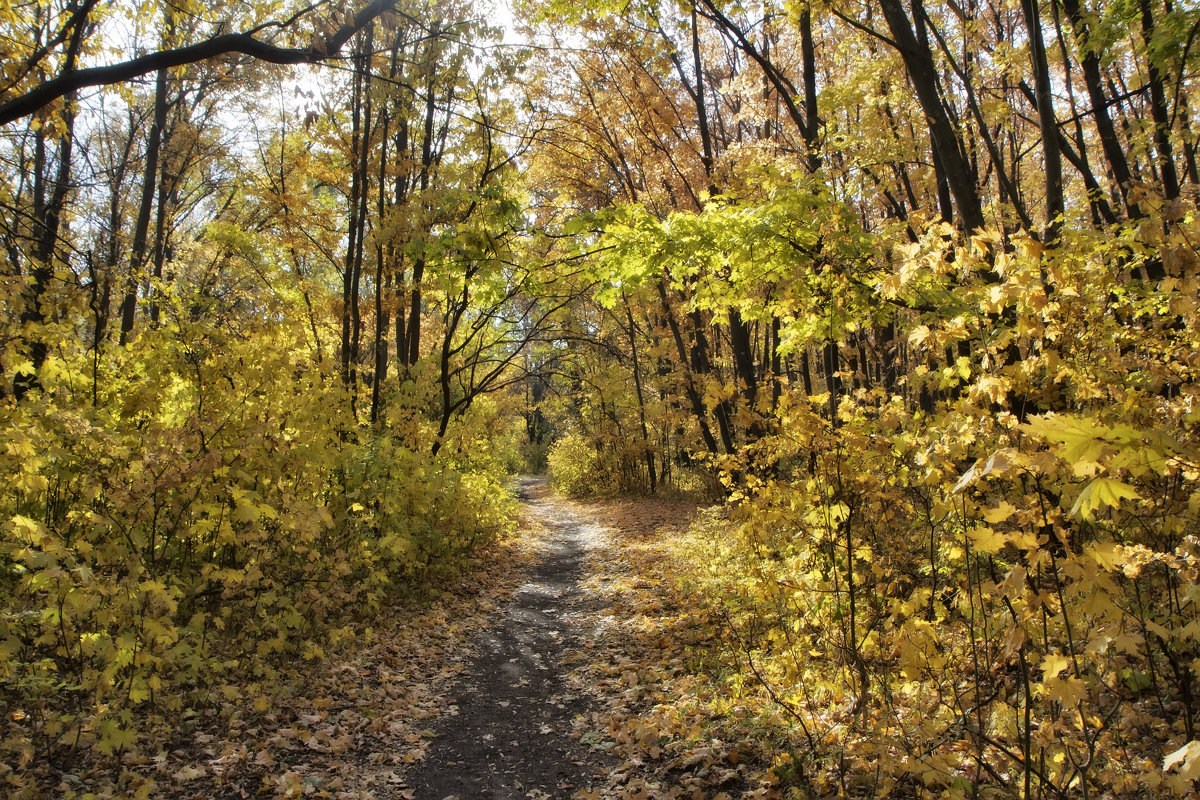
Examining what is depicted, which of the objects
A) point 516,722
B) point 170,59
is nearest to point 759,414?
point 516,722

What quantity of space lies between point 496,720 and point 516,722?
0.18 metres

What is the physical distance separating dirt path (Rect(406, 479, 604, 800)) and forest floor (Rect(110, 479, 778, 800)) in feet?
0.05

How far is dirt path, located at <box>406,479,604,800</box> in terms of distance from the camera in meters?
4.29

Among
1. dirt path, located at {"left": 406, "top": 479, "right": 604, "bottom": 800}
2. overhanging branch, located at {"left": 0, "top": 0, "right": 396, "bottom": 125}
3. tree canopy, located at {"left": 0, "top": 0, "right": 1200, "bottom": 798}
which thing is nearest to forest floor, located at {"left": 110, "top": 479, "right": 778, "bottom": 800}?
dirt path, located at {"left": 406, "top": 479, "right": 604, "bottom": 800}

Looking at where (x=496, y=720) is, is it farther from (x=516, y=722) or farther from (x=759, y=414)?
(x=759, y=414)

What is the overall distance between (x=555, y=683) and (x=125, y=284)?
6038 mm

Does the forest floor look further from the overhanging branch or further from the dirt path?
the overhanging branch

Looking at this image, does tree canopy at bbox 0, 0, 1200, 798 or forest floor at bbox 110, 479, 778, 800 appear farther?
forest floor at bbox 110, 479, 778, 800

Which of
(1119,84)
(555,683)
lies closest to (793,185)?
(555,683)

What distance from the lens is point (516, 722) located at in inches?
208

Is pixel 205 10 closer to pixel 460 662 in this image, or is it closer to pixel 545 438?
pixel 460 662

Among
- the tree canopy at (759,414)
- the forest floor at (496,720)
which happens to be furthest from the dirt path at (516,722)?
Answer: the tree canopy at (759,414)

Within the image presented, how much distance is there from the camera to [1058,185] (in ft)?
17.6

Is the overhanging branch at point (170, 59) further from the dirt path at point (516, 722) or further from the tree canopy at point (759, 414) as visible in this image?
the dirt path at point (516, 722)
